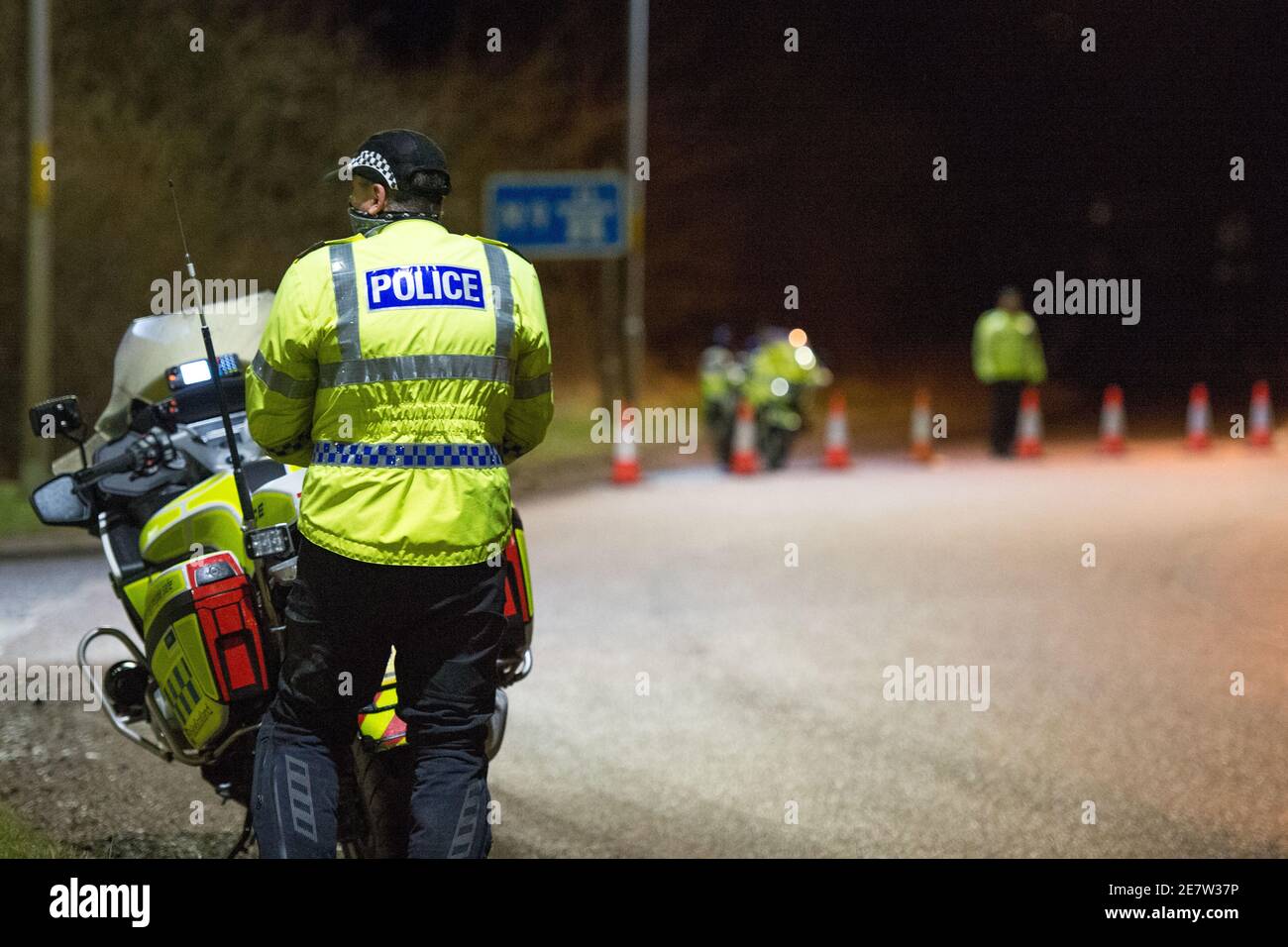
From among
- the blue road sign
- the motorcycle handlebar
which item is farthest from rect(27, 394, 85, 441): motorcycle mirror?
the blue road sign

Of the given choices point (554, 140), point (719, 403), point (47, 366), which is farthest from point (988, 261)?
point (47, 366)

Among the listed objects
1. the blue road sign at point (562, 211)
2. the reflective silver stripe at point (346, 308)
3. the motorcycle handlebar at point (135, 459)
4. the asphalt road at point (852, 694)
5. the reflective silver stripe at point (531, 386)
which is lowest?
the asphalt road at point (852, 694)

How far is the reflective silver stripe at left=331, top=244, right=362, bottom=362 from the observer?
397 centimetres

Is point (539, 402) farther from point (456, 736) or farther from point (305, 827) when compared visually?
point (305, 827)

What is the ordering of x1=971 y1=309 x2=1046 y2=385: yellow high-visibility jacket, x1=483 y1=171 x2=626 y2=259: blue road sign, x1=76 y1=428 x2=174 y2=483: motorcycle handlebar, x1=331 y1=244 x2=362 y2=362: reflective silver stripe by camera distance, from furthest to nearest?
x1=483 y1=171 x2=626 y2=259: blue road sign < x1=971 y1=309 x2=1046 y2=385: yellow high-visibility jacket < x1=76 y1=428 x2=174 y2=483: motorcycle handlebar < x1=331 y1=244 x2=362 y2=362: reflective silver stripe

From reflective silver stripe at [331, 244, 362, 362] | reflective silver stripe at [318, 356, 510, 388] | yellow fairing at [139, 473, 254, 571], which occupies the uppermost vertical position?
A: reflective silver stripe at [331, 244, 362, 362]

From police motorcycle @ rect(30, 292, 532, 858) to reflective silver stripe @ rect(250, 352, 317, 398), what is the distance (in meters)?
0.54

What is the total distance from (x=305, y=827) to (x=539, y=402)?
1.10 meters

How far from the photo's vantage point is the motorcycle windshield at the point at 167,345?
5.23m

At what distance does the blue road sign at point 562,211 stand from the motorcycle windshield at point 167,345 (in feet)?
59.2

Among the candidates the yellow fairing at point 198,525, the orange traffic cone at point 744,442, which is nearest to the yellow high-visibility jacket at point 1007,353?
the orange traffic cone at point 744,442

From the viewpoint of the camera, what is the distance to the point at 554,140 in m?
29.4

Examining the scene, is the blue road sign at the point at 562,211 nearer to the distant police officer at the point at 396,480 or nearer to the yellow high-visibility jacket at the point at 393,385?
the distant police officer at the point at 396,480

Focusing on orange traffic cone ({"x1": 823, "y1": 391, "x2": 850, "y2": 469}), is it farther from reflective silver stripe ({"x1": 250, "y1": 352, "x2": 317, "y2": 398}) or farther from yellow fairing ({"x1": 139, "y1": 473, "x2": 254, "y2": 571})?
reflective silver stripe ({"x1": 250, "y1": 352, "x2": 317, "y2": 398})
